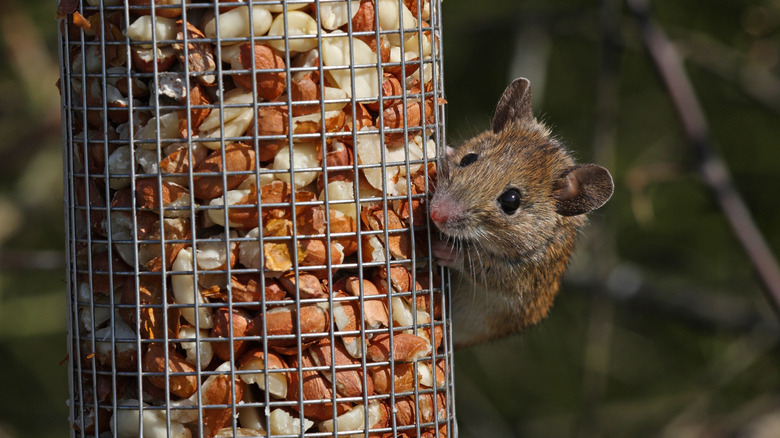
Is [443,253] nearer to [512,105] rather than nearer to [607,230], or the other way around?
[512,105]

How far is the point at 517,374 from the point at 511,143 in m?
4.35

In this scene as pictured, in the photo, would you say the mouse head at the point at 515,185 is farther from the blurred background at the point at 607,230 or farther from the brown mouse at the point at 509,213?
the blurred background at the point at 607,230

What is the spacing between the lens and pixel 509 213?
3354 millimetres

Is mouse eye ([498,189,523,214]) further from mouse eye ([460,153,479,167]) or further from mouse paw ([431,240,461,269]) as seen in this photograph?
mouse paw ([431,240,461,269])

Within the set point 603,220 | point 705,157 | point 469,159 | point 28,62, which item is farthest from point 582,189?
point 28,62

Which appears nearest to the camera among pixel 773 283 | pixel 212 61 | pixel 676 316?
pixel 212 61

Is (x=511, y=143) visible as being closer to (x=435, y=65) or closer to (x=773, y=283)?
(x=435, y=65)

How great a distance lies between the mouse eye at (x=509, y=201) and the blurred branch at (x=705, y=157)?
1607 mm

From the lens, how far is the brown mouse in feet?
10.4

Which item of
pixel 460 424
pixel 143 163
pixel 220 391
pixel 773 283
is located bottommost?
pixel 460 424

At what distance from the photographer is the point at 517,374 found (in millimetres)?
7535

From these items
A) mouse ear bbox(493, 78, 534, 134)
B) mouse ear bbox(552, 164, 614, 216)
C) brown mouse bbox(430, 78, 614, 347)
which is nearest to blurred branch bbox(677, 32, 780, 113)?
brown mouse bbox(430, 78, 614, 347)

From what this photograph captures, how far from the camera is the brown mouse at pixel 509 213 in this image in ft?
10.4

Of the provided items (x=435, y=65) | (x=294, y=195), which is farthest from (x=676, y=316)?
(x=294, y=195)
